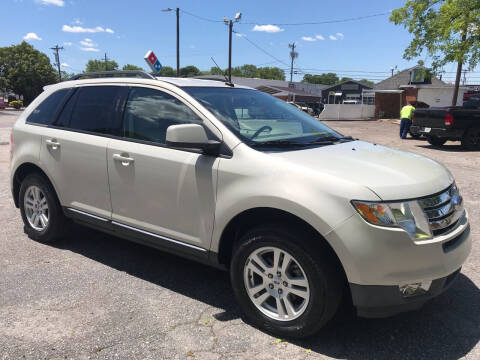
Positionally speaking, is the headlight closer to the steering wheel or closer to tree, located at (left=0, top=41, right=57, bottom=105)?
the steering wheel

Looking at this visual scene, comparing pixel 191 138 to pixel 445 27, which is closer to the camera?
pixel 191 138

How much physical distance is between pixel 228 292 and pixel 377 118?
36035 mm

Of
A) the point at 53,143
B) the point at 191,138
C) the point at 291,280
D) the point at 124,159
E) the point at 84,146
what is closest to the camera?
the point at 291,280

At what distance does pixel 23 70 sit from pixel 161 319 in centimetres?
7105

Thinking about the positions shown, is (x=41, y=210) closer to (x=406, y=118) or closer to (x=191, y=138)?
(x=191, y=138)

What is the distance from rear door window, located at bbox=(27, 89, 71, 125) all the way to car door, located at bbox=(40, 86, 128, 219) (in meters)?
0.11

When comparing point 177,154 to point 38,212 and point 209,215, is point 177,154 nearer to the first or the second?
point 209,215

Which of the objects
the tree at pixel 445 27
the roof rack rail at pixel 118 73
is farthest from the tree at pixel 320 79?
the roof rack rail at pixel 118 73

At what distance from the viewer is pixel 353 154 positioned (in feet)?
10.4

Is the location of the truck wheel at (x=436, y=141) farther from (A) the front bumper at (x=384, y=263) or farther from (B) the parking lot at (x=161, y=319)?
(A) the front bumper at (x=384, y=263)

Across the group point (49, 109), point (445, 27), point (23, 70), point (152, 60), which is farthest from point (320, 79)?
point (49, 109)

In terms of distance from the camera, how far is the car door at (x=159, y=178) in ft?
10.4

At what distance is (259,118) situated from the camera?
12.1 ft

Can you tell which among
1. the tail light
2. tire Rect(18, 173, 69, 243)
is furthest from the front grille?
the tail light
